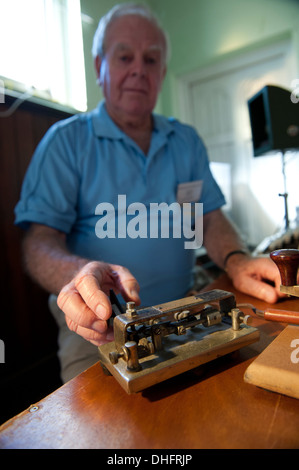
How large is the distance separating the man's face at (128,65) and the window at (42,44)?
0.62 feet

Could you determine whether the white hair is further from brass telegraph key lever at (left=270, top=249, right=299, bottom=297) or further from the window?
brass telegraph key lever at (left=270, top=249, right=299, bottom=297)

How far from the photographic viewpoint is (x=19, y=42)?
1137mm

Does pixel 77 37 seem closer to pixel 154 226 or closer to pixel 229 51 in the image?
pixel 154 226

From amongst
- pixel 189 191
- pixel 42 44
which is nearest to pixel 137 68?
pixel 42 44

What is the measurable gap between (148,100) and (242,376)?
3.78 ft

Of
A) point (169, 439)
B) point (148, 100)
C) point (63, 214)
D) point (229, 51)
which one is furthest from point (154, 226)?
point (229, 51)

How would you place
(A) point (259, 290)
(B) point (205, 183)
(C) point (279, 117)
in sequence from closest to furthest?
(A) point (259, 290) → (B) point (205, 183) → (C) point (279, 117)

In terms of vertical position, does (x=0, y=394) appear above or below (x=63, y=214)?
below

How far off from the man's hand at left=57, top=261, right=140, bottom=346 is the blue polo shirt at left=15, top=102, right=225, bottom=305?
0.49 metres

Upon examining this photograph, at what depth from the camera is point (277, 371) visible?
38cm

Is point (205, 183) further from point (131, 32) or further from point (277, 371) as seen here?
point (277, 371)

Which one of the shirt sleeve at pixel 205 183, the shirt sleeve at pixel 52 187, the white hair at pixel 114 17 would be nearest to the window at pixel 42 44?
the white hair at pixel 114 17

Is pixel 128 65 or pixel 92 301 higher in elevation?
pixel 128 65

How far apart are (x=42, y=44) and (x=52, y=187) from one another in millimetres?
657
